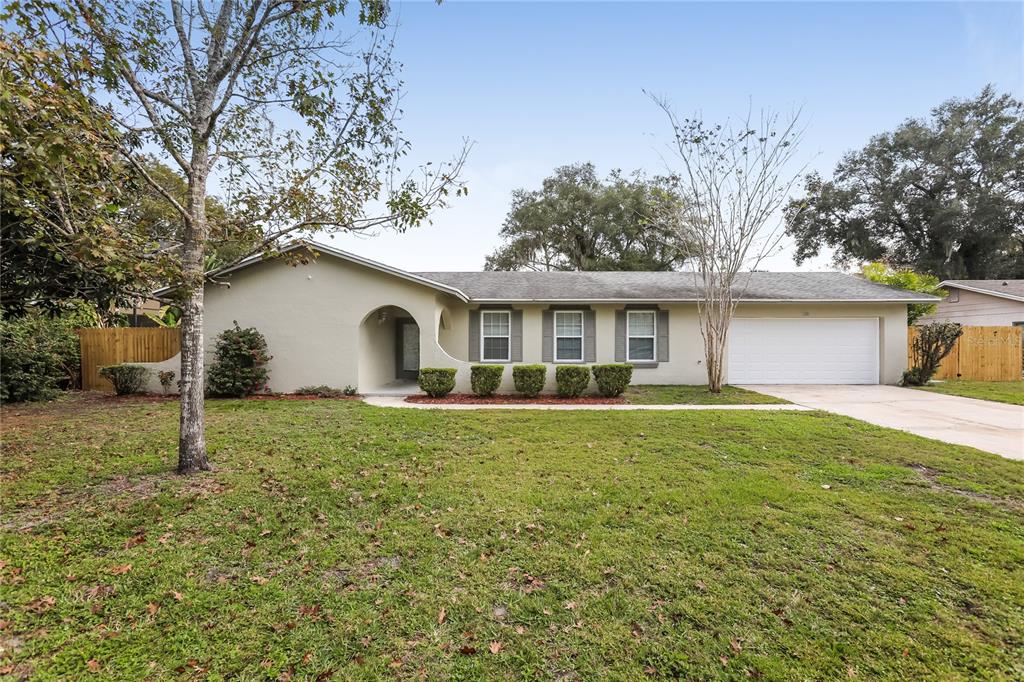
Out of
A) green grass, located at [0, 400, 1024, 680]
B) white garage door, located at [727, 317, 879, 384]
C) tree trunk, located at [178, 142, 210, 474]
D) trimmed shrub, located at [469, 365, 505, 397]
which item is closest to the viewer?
green grass, located at [0, 400, 1024, 680]

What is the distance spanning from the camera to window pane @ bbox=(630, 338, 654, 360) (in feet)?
42.4

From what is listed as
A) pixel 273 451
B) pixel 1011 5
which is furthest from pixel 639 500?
pixel 1011 5

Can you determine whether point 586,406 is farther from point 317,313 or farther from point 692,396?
point 317,313

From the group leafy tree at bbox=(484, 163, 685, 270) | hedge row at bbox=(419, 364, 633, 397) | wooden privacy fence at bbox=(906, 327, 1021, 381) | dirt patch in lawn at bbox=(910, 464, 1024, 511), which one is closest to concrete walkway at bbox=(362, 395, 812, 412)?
hedge row at bbox=(419, 364, 633, 397)

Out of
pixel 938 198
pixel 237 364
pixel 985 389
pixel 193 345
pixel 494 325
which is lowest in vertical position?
pixel 985 389

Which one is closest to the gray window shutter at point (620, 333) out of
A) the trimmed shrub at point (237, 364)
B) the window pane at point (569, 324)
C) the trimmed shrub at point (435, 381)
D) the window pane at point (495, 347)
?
the window pane at point (569, 324)

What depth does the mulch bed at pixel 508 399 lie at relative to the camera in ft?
33.4

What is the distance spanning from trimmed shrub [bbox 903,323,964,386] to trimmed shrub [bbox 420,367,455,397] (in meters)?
13.1

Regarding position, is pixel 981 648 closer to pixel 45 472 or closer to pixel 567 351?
pixel 45 472

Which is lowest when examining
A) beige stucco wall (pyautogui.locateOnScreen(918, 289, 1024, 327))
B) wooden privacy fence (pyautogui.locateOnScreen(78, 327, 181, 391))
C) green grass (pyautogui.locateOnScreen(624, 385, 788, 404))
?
green grass (pyautogui.locateOnScreen(624, 385, 788, 404))

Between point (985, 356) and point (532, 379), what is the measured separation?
49.9ft

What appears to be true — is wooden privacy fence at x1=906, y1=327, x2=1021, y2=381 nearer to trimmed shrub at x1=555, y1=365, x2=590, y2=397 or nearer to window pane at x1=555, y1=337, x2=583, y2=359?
window pane at x1=555, y1=337, x2=583, y2=359

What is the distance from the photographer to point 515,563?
3414 mm

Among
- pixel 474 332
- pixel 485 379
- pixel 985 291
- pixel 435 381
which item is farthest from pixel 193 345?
pixel 985 291
